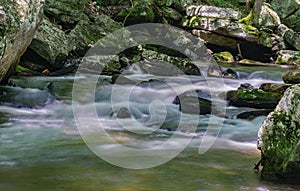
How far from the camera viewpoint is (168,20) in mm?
16047

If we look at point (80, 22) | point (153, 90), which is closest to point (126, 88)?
point (153, 90)

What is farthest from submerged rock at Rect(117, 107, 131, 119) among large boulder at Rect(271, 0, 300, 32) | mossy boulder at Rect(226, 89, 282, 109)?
large boulder at Rect(271, 0, 300, 32)

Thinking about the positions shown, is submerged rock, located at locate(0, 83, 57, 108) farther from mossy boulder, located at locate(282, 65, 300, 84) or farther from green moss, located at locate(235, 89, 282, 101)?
mossy boulder, located at locate(282, 65, 300, 84)

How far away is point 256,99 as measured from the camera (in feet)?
24.5

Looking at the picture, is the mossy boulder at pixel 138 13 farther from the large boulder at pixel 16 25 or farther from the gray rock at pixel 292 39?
the large boulder at pixel 16 25

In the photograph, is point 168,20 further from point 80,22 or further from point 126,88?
point 126,88

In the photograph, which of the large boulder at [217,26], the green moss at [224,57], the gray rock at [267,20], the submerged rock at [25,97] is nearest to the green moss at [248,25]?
the large boulder at [217,26]

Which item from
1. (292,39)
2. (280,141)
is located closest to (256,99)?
(280,141)

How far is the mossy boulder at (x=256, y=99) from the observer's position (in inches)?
290

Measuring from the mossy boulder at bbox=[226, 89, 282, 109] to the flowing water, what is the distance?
0.73 ft

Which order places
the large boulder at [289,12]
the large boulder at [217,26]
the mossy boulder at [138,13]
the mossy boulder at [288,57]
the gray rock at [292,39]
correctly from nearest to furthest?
the mossy boulder at [288,57] < the mossy boulder at [138,13] < the large boulder at [217,26] < the gray rock at [292,39] < the large boulder at [289,12]

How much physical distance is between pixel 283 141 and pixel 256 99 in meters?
4.24

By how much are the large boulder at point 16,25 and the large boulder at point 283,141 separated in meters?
3.87

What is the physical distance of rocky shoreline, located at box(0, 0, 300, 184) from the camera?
5.31 m
